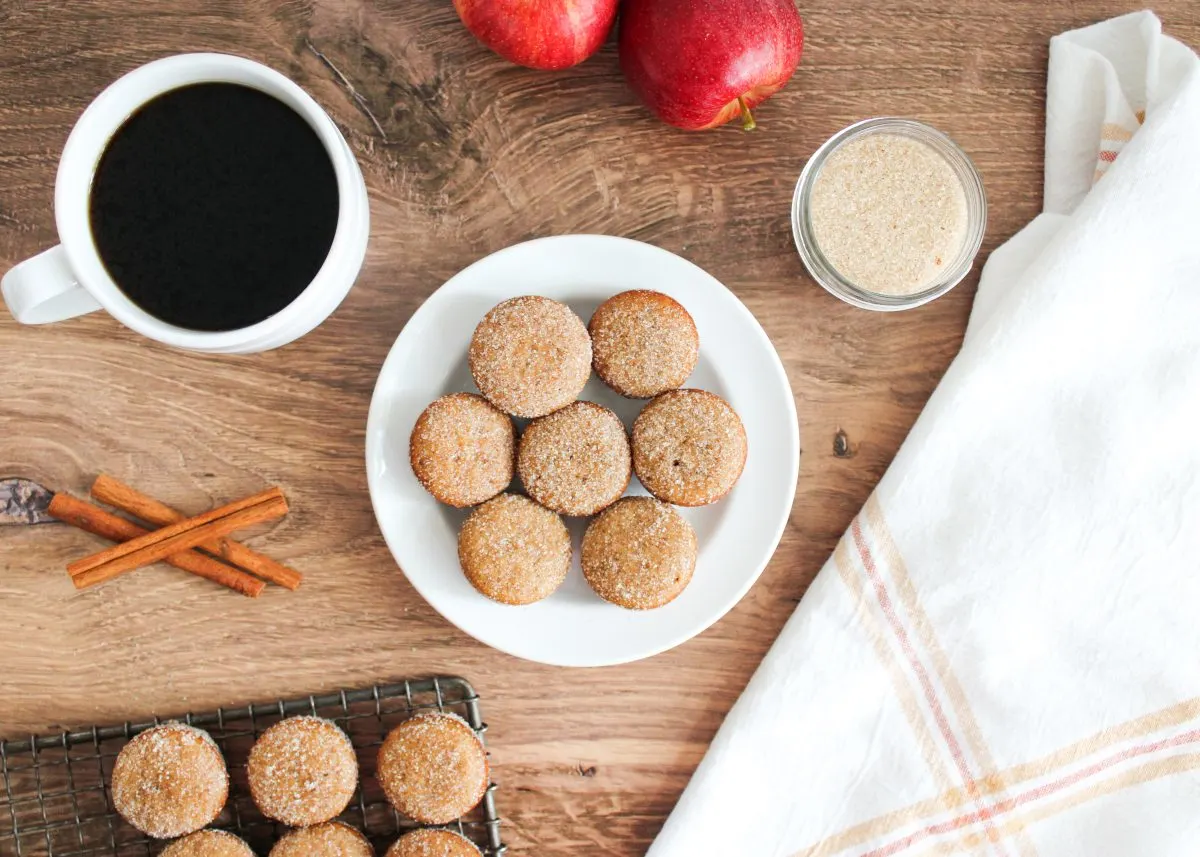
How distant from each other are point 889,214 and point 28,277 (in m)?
0.94

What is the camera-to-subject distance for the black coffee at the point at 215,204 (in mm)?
1054

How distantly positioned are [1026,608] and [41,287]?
3.83ft

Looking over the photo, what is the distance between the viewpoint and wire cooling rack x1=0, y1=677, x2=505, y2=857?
1250mm

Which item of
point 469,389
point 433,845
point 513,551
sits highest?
point 469,389

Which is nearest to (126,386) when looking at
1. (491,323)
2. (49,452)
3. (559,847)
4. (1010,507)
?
(49,452)

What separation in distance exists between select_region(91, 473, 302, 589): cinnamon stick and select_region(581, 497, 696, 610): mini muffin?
15.1 inches

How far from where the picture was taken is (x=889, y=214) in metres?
1.23

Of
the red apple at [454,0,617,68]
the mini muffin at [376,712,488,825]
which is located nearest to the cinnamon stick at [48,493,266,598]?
the mini muffin at [376,712,488,825]

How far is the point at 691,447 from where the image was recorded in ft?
3.78

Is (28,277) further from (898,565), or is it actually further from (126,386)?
(898,565)

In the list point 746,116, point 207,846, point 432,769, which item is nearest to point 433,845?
point 432,769

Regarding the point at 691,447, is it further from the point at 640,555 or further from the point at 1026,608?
the point at 1026,608

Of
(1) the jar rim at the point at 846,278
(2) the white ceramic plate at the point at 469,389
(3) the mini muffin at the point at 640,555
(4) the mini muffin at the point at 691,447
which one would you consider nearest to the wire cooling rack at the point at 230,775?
(2) the white ceramic plate at the point at 469,389

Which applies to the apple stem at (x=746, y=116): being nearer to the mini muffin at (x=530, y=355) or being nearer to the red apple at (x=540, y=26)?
the red apple at (x=540, y=26)
